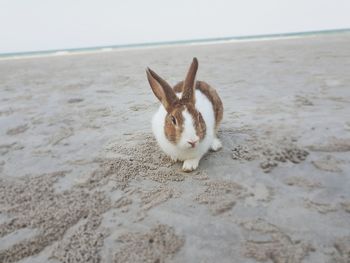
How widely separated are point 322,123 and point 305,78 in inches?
111

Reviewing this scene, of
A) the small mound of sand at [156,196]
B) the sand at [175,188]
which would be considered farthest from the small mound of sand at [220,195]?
the small mound of sand at [156,196]

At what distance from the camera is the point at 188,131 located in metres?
2.54

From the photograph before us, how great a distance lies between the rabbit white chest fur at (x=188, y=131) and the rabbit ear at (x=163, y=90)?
6.9 inches

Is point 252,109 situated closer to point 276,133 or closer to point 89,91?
point 276,133

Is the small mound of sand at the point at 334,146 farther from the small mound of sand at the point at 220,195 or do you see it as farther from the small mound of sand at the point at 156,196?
the small mound of sand at the point at 156,196

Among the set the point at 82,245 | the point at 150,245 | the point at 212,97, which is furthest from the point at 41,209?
the point at 212,97

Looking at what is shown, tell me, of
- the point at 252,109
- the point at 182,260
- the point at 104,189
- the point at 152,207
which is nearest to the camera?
the point at 182,260

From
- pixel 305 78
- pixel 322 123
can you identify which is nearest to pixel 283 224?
pixel 322 123

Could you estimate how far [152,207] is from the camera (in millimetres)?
2365

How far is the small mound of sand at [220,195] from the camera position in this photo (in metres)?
2.32

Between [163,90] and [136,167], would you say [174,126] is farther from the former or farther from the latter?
[136,167]

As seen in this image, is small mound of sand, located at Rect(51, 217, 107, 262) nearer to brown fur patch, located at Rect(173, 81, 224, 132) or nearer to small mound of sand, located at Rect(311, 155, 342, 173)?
brown fur patch, located at Rect(173, 81, 224, 132)

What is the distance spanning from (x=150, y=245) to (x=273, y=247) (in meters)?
0.73

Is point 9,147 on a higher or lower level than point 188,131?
lower
